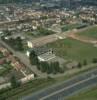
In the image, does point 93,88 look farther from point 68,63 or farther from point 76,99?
point 68,63

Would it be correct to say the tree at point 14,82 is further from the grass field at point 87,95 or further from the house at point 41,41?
the house at point 41,41

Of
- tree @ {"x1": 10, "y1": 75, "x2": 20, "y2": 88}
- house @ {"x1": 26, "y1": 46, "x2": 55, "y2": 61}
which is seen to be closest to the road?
tree @ {"x1": 10, "y1": 75, "x2": 20, "y2": 88}

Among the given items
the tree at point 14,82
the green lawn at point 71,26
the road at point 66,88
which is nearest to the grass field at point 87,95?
the road at point 66,88

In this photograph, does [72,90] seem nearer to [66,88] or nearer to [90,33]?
[66,88]

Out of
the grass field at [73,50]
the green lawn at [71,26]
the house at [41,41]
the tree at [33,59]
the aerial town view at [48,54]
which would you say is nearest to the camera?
the aerial town view at [48,54]

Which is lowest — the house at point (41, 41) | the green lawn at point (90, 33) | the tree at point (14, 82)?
the green lawn at point (90, 33)

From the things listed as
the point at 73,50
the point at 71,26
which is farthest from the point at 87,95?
the point at 71,26

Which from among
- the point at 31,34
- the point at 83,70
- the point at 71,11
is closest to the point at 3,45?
the point at 31,34
